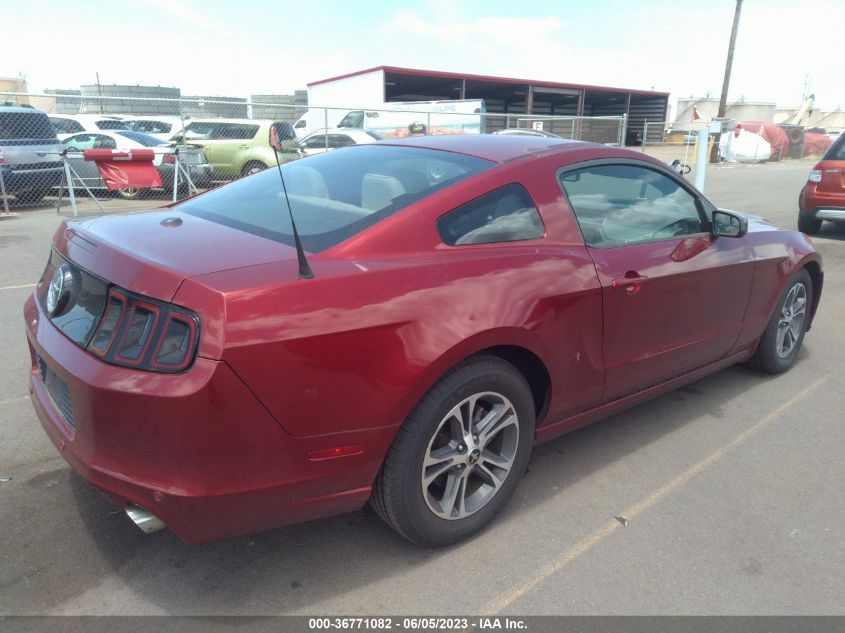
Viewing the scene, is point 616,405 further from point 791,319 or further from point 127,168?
point 127,168

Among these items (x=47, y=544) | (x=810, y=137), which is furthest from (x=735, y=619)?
(x=810, y=137)

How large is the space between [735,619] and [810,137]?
1691 inches

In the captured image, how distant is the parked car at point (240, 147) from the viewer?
13.7m

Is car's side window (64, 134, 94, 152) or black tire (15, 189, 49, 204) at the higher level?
car's side window (64, 134, 94, 152)

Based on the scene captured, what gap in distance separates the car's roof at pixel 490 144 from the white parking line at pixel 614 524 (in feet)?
5.41

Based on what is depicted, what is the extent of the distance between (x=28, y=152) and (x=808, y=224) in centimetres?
1291

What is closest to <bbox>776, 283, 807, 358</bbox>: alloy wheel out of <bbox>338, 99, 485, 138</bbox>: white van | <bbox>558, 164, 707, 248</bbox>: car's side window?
<bbox>558, 164, 707, 248</bbox>: car's side window

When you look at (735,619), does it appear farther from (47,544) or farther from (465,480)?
(47,544)

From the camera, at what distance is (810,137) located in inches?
1491

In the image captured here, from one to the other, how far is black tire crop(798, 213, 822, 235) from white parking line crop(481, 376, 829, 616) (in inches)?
280

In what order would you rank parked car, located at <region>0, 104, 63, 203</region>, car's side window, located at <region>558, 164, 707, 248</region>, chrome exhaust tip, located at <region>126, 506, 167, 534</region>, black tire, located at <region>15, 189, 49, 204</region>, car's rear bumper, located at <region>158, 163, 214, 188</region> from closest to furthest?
chrome exhaust tip, located at <region>126, 506, 167, 534</region>, car's side window, located at <region>558, 164, 707, 248</region>, parked car, located at <region>0, 104, 63, 203</region>, black tire, located at <region>15, 189, 49, 204</region>, car's rear bumper, located at <region>158, 163, 214, 188</region>

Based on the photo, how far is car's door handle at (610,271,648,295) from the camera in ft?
9.82

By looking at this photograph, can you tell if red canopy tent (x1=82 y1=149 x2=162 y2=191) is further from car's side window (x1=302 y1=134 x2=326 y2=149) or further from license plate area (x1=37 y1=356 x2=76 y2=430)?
license plate area (x1=37 y1=356 x2=76 y2=430)

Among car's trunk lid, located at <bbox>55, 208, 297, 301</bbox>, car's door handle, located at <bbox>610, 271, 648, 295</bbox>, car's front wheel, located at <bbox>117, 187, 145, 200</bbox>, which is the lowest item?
car's front wheel, located at <bbox>117, 187, 145, 200</bbox>
